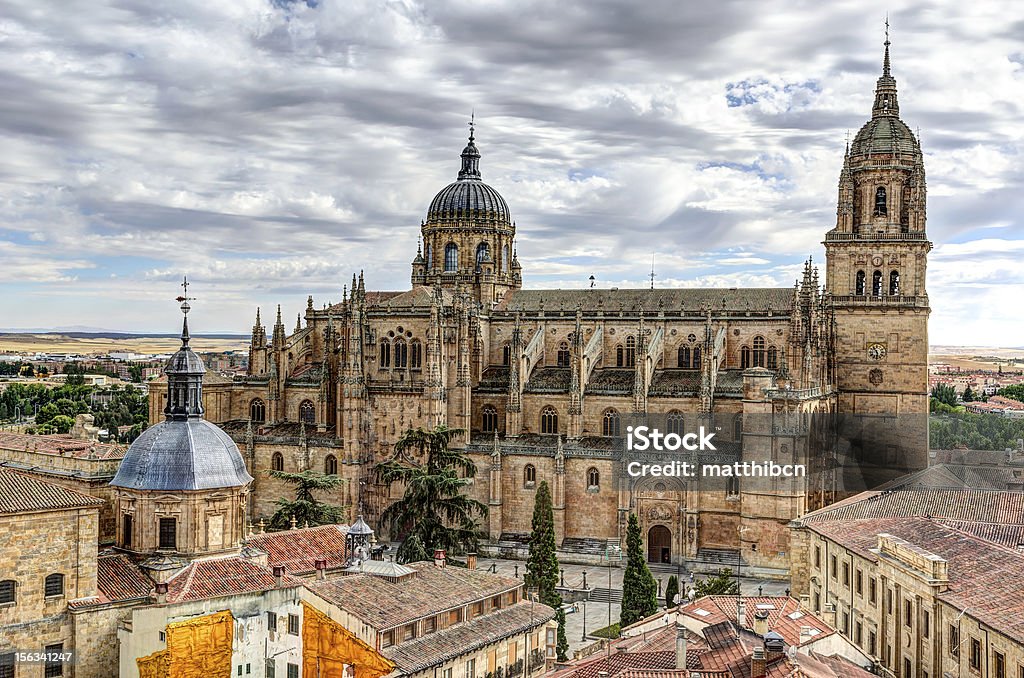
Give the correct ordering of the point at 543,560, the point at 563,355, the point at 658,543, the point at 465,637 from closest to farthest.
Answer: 1. the point at 465,637
2. the point at 543,560
3. the point at 658,543
4. the point at 563,355

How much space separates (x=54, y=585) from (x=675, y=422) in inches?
1695

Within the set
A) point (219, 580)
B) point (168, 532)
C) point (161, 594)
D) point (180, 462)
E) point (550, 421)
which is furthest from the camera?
point (550, 421)

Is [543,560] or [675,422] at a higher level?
[675,422]

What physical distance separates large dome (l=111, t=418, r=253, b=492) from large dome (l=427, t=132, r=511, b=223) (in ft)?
160

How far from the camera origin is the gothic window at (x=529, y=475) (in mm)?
71562

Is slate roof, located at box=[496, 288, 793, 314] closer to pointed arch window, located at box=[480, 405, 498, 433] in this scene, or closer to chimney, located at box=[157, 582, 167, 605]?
pointed arch window, located at box=[480, 405, 498, 433]

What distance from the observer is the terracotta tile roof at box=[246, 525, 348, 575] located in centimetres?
4432

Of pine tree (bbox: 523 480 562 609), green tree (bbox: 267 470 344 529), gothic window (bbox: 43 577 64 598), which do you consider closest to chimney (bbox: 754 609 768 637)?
pine tree (bbox: 523 480 562 609)

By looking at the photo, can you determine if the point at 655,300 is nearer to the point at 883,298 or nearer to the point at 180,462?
the point at 883,298

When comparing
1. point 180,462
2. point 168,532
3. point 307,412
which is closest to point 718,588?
point 168,532

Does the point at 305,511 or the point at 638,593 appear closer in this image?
the point at 638,593

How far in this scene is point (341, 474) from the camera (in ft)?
246

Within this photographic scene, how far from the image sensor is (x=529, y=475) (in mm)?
71688

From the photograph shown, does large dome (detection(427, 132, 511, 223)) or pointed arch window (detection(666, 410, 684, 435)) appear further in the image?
large dome (detection(427, 132, 511, 223))
